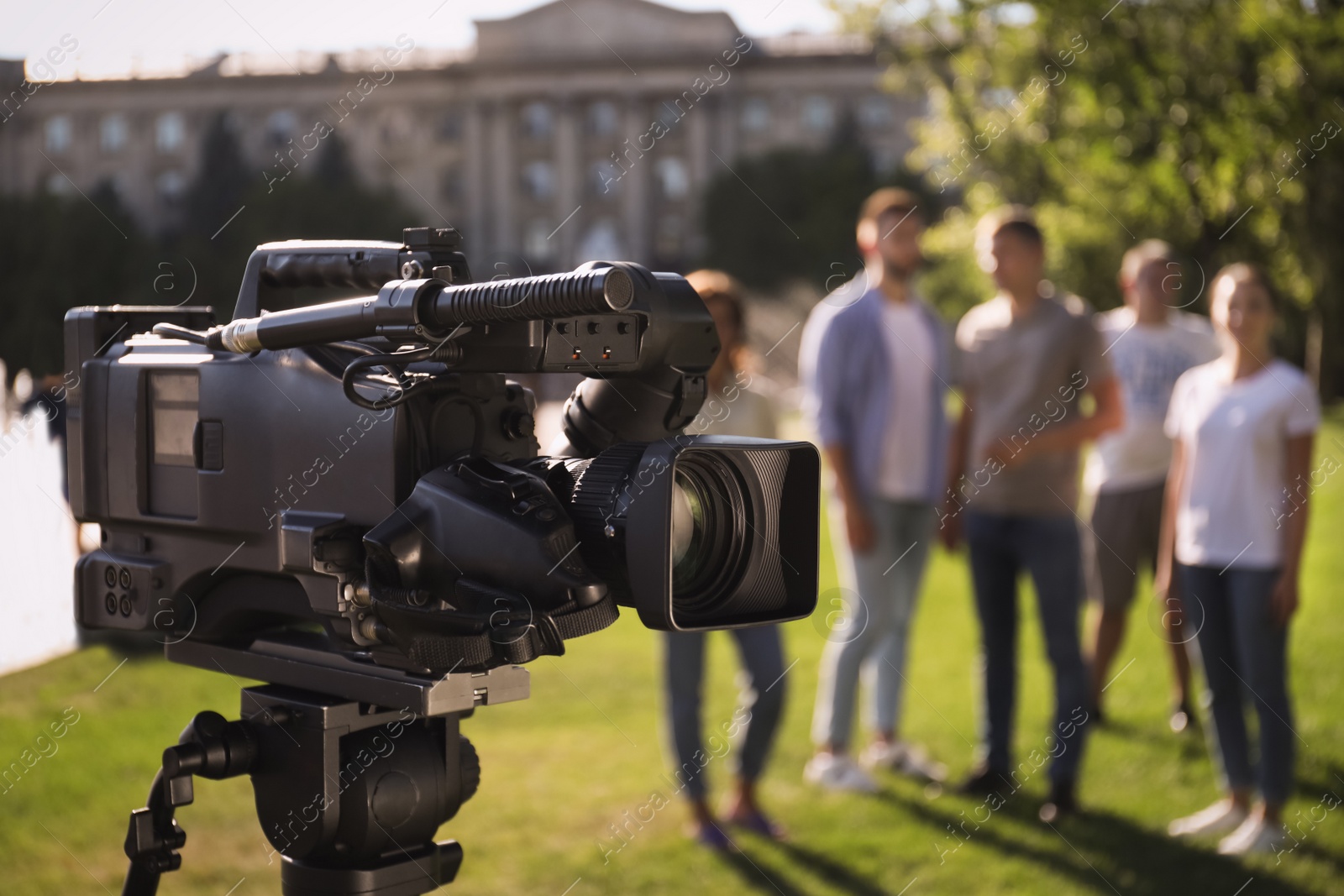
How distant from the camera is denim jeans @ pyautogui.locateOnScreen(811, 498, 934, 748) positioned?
505 centimetres

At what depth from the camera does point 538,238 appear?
53.5 m

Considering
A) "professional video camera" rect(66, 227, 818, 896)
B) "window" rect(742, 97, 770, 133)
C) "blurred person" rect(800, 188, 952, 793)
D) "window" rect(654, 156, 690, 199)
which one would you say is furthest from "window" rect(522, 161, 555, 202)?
"professional video camera" rect(66, 227, 818, 896)

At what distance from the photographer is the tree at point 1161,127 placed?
14219 millimetres

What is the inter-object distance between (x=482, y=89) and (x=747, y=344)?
49829mm

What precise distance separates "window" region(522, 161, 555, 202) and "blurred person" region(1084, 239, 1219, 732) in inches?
1991

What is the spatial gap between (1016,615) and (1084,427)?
2.43 feet

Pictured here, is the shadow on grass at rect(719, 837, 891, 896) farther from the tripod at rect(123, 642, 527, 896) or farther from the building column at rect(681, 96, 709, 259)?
the building column at rect(681, 96, 709, 259)

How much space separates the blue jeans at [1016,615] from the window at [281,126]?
25.8m

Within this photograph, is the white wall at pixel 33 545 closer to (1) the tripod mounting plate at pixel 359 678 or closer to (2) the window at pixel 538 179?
(1) the tripod mounting plate at pixel 359 678

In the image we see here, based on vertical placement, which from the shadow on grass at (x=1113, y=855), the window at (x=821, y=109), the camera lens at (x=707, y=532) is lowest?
the window at (x=821, y=109)

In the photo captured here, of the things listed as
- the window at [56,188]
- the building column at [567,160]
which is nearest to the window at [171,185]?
the window at [56,188]

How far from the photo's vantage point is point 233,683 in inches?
282

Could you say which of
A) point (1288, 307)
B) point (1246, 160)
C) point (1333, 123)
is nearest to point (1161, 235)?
point (1288, 307)

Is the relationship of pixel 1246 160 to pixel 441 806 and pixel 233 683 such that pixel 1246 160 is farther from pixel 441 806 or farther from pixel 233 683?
pixel 441 806
